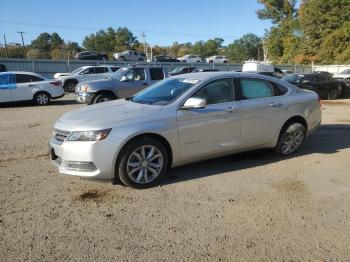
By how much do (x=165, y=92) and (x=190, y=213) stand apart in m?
2.27

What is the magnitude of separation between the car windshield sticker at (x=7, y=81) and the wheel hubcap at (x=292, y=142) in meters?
12.6

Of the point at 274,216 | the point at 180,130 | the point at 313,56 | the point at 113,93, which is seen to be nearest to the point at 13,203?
the point at 180,130

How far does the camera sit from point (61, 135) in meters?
5.66

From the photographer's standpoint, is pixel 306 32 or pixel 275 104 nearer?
pixel 275 104

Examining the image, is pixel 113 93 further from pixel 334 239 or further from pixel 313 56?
pixel 313 56

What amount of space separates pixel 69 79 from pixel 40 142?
16.2 m

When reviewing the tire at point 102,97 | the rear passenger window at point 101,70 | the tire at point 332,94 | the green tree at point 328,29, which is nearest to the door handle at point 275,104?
the tire at point 102,97

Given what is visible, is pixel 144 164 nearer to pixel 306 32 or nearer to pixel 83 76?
pixel 83 76

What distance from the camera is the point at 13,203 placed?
5168mm

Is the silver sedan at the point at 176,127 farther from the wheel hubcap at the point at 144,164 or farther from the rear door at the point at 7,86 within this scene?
the rear door at the point at 7,86

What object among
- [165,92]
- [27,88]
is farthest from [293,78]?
[165,92]

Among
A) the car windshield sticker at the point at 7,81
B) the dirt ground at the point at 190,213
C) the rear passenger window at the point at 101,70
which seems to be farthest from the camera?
the rear passenger window at the point at 101,70

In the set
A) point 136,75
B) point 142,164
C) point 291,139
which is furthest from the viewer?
point 136,75

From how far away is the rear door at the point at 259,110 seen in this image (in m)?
6.62
